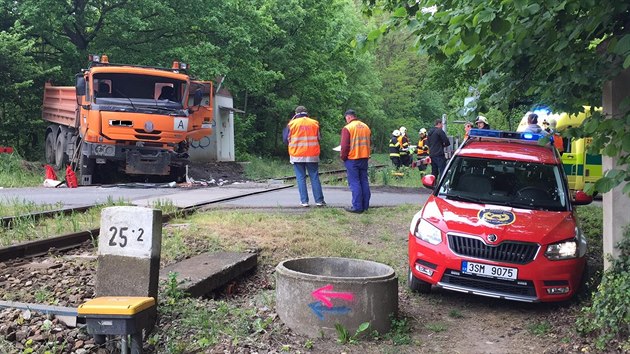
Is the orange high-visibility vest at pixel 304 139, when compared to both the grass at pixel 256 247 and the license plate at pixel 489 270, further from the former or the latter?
the license plate at pixel 489 270

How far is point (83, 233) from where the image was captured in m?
7.46

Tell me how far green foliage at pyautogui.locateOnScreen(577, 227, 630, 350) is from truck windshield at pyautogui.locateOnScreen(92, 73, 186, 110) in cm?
1236

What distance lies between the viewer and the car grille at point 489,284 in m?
5.62

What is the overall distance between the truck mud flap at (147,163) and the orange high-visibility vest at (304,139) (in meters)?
5.78

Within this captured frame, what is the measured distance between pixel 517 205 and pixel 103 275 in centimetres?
424

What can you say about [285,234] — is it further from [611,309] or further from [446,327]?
[611,309]

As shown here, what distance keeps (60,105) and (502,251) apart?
55.0 ft

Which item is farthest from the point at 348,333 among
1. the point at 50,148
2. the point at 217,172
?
the point at 50,148

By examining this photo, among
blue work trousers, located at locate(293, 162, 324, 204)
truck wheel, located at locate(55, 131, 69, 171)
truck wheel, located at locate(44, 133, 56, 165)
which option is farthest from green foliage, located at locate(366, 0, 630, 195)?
truck wheel, located at locate(44, 133, 56, 165)

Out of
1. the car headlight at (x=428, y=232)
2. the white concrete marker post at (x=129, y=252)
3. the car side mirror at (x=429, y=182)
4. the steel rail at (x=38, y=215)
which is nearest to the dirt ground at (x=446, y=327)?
the white concrete marker post at (x=129, y=252)

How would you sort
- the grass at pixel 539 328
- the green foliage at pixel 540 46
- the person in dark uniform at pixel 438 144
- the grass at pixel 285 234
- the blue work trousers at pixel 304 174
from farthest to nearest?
the person in dark uniform at pixel 438 144
the blue work trousers at pixel 304 174
the grass at pixel 285 234
the grass at pixel 539 328
the green foliage at pixel 540 46

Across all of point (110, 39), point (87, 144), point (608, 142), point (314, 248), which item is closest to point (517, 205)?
point (608, 142)

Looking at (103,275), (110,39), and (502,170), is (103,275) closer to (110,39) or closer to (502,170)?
(502,170)

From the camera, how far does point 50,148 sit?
2033 cm
